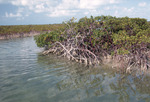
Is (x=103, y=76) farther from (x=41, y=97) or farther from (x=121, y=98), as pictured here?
(x=41, y=97)

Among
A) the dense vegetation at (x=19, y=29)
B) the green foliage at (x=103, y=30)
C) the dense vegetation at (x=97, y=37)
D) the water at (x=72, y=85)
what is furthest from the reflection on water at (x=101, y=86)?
the dense vegetation at (x=19, y=29)

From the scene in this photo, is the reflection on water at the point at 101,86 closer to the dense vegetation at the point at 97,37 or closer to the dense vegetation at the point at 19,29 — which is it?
the dense vegetation at the point at 97,37

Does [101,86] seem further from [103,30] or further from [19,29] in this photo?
[19,29]

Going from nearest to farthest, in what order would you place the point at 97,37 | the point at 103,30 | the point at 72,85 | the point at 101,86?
1. the point at 101,86
2. the point at 72,85
3. the point at 97,37
4. the point at 103,30

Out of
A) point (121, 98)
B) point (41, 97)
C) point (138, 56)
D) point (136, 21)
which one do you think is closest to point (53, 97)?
point (41, 97)

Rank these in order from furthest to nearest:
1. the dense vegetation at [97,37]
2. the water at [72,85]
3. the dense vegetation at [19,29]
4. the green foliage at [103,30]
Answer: the dense vegetation at [19,29] < the green foliage at [103,30] < the dense vegetation at [97,37] < the water at [72,85]

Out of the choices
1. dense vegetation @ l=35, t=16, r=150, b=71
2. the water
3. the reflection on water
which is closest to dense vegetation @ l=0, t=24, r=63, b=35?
dense vegetation @ l=35, t=16, r=150, b=71

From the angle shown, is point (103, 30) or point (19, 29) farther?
point (19, 29)

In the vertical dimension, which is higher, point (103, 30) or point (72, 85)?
point (103, 30)

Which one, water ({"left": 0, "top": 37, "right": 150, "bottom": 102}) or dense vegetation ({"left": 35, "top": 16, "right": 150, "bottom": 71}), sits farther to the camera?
dense vegetation ({"left": 35, "top": 16, "right": 150, "bottom": 71})

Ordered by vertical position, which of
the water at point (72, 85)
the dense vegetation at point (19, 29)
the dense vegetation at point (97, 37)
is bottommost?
the water at point (72, 85)

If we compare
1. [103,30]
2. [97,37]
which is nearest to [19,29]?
[103,30]

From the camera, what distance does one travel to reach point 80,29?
12.5m

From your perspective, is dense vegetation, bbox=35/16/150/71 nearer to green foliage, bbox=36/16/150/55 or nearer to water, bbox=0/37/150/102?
green foliage, bbox=36/16/150/55
